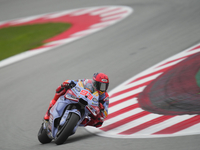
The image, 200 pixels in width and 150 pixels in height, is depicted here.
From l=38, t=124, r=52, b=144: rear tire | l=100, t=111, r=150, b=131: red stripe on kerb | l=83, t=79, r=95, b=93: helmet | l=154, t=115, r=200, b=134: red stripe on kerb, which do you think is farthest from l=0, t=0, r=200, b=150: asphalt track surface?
l=83, t=79, r=95, b=93: helmet

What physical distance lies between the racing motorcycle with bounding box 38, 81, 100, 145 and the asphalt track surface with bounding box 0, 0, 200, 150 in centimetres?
27

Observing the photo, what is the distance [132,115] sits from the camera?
756cm

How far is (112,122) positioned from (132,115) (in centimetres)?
54

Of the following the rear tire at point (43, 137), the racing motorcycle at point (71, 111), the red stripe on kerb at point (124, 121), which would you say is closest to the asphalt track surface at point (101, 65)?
the rear tire at point (43, 137)

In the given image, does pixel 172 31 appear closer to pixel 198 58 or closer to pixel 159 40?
pixel 159 40

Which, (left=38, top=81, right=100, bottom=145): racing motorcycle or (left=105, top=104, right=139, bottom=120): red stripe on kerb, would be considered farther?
(left=105, top=104, right=139, bottom=120): red stripe on kerb

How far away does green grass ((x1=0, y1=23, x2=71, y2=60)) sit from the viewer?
49.1 ft

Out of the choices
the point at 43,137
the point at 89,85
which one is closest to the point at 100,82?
the point at 89,85

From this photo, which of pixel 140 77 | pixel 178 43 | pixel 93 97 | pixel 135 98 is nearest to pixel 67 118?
pixel 93 97

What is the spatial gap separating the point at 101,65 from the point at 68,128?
20.0 ft

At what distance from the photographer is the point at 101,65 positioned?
37.8ft

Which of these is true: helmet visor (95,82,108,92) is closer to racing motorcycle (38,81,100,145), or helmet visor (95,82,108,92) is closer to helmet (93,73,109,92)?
helmet (93,73,109,92)

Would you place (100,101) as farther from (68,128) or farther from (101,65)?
(101,65)

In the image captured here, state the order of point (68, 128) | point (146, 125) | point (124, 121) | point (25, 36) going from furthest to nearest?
point (25, 36), point (124, 121), point (146, 125), point (68, 128)
